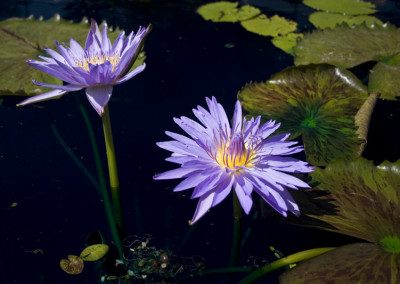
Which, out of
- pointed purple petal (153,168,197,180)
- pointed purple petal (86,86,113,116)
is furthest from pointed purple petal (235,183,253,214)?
pointed purple petal (86,86,113,116)

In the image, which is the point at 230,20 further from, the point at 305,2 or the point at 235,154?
the point at 235,154

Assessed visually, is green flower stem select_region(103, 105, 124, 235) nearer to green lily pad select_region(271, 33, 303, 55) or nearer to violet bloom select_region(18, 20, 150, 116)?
violet bloom select_region(18, 20, 150, 116)

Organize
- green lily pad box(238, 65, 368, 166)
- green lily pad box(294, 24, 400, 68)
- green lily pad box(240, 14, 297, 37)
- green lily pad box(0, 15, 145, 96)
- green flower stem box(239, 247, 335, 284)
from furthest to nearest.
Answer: green lily pad box(240, 14, 297, 37) → green lily pad box(294, 24, 400, 68) → green lily pad box(0, 15, 145, 96) → green lily pad box(238, 65, 368, 166) → green flower stem box(239, 247, 335, 284)

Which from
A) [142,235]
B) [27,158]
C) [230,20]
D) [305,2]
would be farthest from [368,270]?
[305,2]

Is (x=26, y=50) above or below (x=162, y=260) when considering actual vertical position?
above

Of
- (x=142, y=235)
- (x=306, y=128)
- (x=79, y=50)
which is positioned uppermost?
(x=79, y=50)

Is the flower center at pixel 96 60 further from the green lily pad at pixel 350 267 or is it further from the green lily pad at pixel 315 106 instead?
the green lily pad at pixel 350 267

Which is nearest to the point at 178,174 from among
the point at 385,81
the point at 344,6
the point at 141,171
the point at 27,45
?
the point at 141,171
